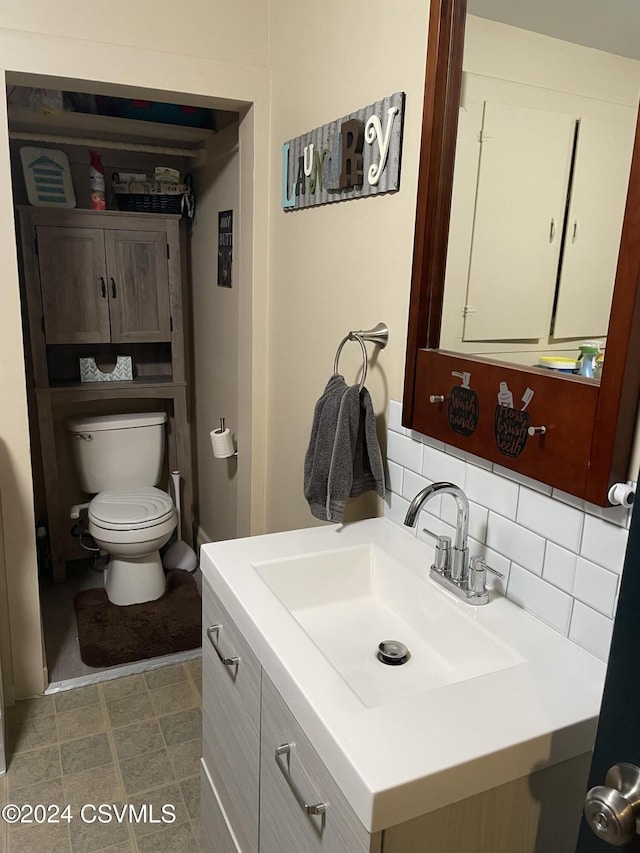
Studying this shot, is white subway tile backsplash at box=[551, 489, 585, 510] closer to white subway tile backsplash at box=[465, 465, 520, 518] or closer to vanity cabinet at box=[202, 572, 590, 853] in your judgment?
white subway tile backsplash at box=[465, 465, 520, 518]

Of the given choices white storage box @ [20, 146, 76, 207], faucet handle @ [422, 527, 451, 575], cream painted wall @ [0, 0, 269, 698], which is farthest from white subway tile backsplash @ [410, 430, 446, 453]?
white storage box @ [20, 146, 76, 207]

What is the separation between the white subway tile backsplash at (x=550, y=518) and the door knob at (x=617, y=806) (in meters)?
0.43

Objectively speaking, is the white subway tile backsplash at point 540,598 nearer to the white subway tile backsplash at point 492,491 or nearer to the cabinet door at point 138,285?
the white subway tile backsplash at point 492,491

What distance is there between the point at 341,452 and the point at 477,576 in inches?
16.7

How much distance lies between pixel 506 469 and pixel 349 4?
1.19m

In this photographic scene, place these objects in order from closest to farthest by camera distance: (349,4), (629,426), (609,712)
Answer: (609,712)
(629,426)
(349,4)

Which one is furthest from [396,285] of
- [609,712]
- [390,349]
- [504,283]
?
[609,712]

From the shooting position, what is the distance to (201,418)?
322cm

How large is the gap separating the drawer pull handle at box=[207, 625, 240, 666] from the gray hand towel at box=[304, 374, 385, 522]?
1.15 ft

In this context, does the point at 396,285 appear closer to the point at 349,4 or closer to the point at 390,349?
the point at 390,349

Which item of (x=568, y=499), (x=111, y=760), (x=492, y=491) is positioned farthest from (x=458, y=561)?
(x=111, y=760)

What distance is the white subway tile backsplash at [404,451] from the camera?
1450 millimetres

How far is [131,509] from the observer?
2.78 m

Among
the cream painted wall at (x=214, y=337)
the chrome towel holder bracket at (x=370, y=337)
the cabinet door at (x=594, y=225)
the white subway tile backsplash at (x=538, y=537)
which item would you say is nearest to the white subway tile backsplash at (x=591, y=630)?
the white subway tile backsplash at (x=538, y=537)
